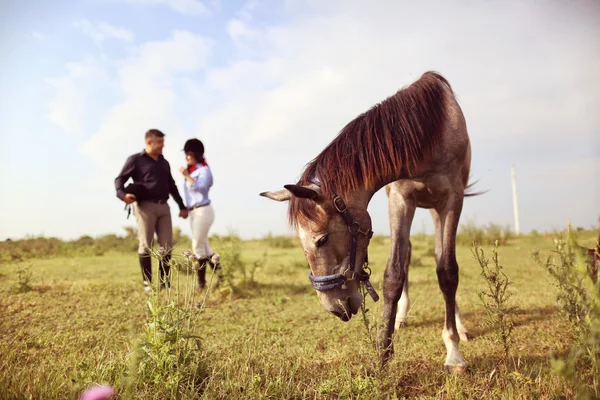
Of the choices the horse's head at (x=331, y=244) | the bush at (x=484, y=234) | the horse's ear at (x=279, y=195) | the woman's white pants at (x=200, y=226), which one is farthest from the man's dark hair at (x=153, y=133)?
the bush at (x=484, y=234)

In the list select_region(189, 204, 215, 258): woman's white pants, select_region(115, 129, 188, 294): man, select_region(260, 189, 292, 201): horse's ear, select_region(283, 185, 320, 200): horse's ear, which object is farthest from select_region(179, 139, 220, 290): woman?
select_region(283, 185, 320, 200): horse's ear

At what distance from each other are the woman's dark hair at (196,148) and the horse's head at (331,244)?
159 inches

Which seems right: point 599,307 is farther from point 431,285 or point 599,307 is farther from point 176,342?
point 431,285

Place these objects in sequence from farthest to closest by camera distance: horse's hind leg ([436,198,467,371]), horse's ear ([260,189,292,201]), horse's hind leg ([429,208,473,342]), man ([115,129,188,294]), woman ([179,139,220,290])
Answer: woman ([179,139,220,290]) → man ([115,129,188,294]) → horse's hind leg ([429,208,473,342]) → horse's hind leg ([436,198,467,371]) → horse's ear ([260,189,292,201])

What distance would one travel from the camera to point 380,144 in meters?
3.08

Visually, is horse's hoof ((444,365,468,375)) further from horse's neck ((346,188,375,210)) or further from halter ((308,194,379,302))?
horse's neck ((346,188,375,210))

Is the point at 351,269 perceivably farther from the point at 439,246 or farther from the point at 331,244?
the point at 439,246

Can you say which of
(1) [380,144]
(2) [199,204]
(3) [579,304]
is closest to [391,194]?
(1) [380,144]

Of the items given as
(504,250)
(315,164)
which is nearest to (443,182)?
(315,164)

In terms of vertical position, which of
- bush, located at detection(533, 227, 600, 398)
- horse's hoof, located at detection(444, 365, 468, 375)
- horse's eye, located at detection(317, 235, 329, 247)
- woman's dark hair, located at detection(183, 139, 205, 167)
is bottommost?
horse's hoof, located at detection(444, 365, 468, 375)

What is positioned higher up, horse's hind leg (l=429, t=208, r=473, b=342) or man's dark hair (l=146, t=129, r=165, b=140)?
man's dark hair (l=146, t=129, r=165, b=140)

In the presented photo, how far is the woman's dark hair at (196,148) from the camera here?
6395mm

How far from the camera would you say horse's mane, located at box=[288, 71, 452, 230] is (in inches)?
112

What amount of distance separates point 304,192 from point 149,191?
387cm
